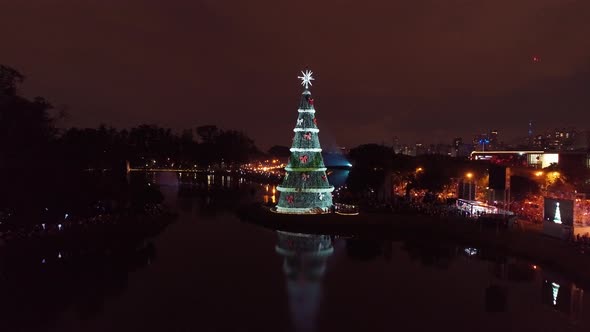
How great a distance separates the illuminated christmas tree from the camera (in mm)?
29781

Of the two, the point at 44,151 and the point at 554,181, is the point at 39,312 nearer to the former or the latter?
the point at 44,151

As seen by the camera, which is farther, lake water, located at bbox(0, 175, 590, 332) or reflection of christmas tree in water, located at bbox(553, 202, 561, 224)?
reflection of christmas tree in water, located at bbox(553, 202, 561, 224)

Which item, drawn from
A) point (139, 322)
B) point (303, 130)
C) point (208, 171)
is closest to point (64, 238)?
Answer: point (139, 322)

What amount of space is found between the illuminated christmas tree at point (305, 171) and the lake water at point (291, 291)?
6375 millimetres

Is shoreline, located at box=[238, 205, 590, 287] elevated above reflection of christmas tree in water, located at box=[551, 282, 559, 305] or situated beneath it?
elevated above

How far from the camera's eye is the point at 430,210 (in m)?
29.8

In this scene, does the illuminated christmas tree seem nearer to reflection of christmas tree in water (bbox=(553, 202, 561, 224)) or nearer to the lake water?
the lake water

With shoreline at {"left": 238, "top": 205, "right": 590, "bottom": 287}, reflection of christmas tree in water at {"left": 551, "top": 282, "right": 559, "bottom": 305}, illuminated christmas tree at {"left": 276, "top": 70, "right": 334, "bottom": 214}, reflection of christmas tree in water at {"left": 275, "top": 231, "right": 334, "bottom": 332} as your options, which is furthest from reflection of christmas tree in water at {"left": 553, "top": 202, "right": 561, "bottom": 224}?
illuminated christmas tree at {"left": 276, "top": 70, "right": 334, "bottom": 214}

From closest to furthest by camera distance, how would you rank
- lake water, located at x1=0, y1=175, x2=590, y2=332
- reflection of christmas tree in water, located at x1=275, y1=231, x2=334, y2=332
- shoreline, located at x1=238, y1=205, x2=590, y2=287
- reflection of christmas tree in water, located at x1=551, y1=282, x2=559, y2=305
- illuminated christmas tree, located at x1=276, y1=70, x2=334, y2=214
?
lake water, located at x1=0, y1=175, x2=590, y2=332 → reflection of christmas tree in water, located at x1=275, y1=231, x2=334, y2=332 → reflection of christmas tree in water, located at x1=551, y1=282, x2=559, y2=305 → shoreline, located at x1=238, y1=205, x2=590, y2=287 → illuminated christmas tree, located at x1=276, y1=70, x2=334, y2=214

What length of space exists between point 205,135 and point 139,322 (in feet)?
369

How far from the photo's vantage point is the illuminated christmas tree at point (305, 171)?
2978cm

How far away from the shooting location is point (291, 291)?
16.0 metres

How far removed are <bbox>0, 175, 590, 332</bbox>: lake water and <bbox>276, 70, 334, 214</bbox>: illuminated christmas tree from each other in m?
6.38

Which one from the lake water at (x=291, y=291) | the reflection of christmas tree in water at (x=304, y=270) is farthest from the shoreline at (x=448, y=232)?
the reflection of christmas tree in water at (x=304, y=270)
